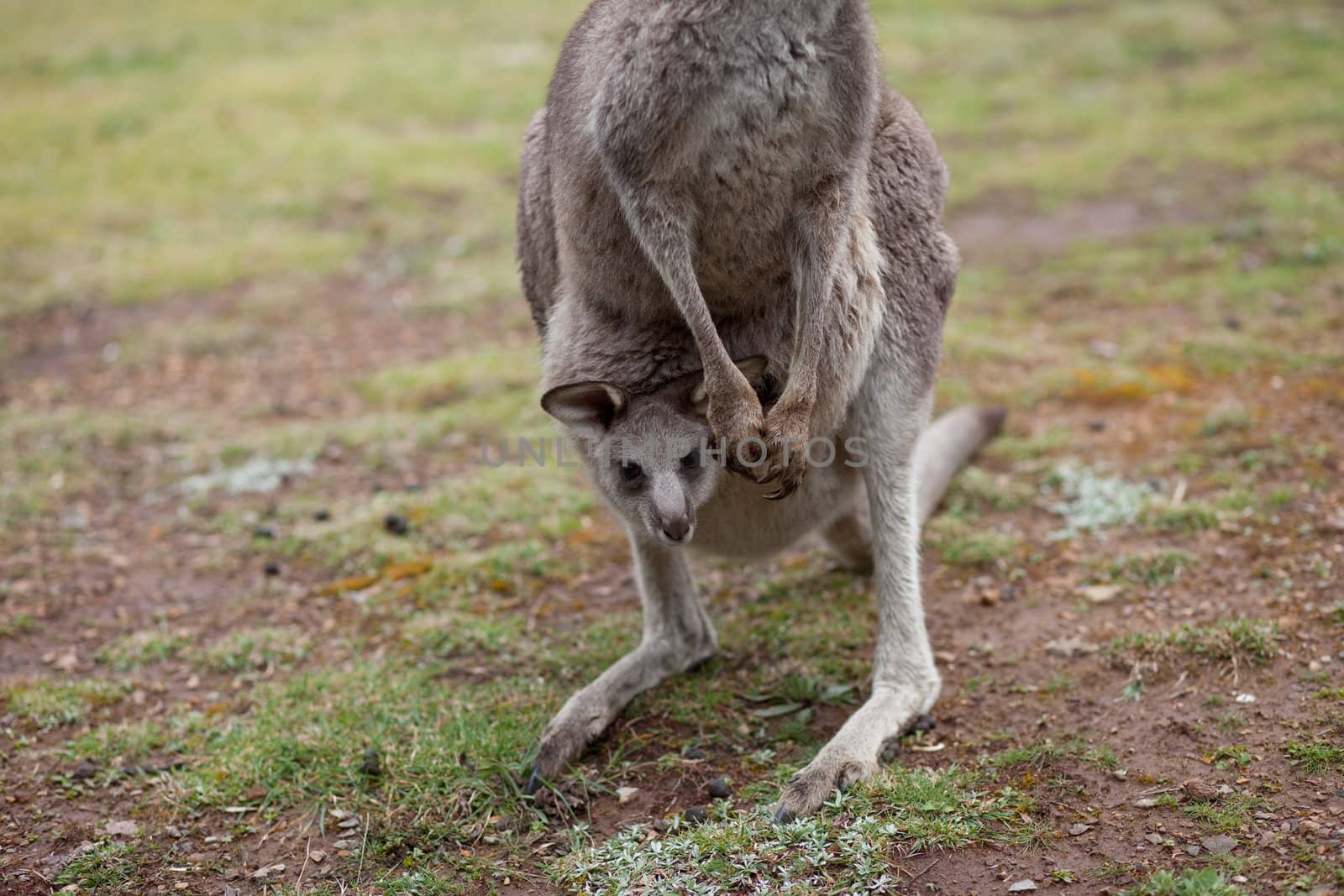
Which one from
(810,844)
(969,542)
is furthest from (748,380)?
(969,542)

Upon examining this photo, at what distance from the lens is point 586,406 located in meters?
3.43

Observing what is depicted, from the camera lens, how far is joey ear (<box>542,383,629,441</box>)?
11.0ft

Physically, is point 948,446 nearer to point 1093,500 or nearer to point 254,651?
point 1093,500

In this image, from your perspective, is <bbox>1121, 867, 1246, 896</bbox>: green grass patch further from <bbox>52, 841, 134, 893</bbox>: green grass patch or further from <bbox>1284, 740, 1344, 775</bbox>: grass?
<bbox>52, 841, 134, 893</bbox>: green grass patch

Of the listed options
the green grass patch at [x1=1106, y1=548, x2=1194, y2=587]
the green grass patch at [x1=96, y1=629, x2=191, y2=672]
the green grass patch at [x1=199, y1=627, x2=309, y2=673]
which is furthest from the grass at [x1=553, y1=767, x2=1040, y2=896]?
the green grass patch at [x1=96, y1=629, x2=191, y2=672]

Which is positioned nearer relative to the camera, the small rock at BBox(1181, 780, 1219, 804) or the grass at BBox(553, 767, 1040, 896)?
the grass at BBox(553, 767, 1040, 896)

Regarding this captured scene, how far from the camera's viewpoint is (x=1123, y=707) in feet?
→ 11.2

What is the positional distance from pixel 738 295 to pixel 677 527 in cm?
→ 66

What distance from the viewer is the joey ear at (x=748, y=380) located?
130 inches

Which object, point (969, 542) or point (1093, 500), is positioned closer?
point (969, 542)

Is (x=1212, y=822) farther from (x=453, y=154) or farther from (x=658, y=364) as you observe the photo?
(x=453, y=154)

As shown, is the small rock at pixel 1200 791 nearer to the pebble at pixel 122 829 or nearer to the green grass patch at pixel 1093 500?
the green grass patch at pixel 1093 500

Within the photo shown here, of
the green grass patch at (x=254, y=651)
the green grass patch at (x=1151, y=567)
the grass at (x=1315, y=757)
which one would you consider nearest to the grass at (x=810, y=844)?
the grass at (x=1315, y=757)

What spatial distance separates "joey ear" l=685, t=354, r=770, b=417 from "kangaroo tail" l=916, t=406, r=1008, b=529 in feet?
3.79
